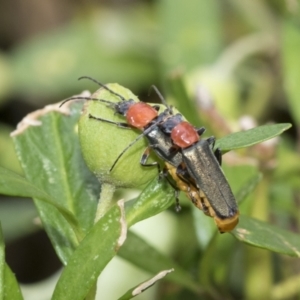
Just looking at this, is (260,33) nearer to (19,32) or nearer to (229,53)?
(229,53)

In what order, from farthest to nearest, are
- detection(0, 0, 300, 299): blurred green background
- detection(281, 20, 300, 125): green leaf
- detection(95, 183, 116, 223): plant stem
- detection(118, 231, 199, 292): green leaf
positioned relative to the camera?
detection(281, 20, 300, 125): green leaf < detection(0, 0, 300, 299): blurred green background < detection(118, 231, 199, 292): green leaf < detection(95, 183, 116, 223): plant stem

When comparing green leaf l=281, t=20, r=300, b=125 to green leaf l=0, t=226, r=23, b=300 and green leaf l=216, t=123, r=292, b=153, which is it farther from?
green leaf l=0, t=226, r=23, b=300

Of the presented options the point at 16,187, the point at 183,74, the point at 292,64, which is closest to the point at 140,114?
the point at 16,187

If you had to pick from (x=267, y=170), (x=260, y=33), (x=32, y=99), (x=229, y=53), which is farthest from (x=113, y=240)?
(x=32, y=99)

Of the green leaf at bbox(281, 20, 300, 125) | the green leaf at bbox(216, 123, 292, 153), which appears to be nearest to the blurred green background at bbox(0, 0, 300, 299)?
the green leaf at bbox(281, 20, 300, 125)

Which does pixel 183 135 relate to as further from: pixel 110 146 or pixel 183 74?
pixel 183 74

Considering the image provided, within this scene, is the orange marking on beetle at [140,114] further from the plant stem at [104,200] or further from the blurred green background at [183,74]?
the blurred green background at [183,74]
